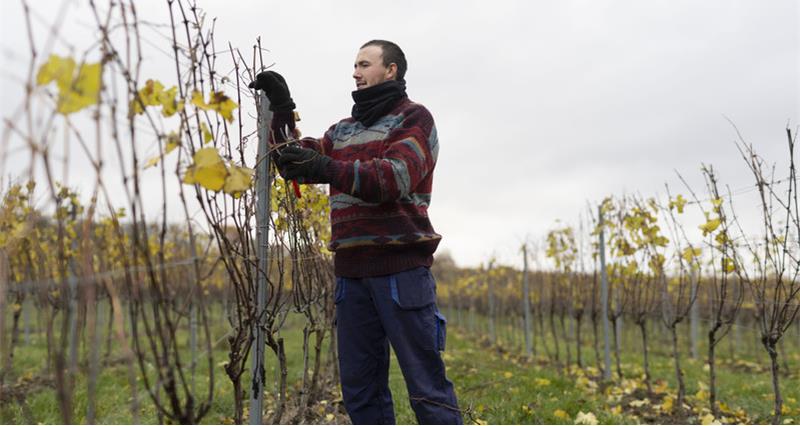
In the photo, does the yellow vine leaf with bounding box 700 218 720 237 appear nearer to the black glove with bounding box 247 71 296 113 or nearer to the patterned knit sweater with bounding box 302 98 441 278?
the patterned knit sweater with bounding box 302 98 441 278

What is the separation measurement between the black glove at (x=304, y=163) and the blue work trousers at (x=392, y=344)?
44cm

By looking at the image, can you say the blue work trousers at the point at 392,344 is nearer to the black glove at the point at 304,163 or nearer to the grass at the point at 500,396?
the grass at the point at 500,396

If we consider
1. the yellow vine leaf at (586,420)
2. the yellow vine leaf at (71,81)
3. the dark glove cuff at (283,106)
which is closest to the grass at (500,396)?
the yellow vine leaf at (586,420)

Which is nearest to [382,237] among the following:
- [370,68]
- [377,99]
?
[377,99]

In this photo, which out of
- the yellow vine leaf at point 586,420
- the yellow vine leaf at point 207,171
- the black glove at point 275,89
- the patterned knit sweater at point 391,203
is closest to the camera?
the yellow vine leaf at point 207,171

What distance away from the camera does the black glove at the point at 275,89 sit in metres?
2.06

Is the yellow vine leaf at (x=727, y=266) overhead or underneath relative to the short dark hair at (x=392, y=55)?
underneath

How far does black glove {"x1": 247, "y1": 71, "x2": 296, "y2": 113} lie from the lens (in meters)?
2.06

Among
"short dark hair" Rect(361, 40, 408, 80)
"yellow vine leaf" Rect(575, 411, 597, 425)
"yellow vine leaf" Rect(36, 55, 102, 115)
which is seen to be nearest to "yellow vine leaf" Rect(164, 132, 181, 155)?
"yellow vine leaf" Rect(36, 55, 102, 115)

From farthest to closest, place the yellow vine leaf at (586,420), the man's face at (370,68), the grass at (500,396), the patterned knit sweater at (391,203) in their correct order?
the grass at (500,396) → the yellow vine leaf at (586,420) → the man's face at (370,68) → the patterned knit sweater at (391,203)

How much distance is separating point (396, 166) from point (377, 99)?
363mm

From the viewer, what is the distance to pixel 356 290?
7.00 ft

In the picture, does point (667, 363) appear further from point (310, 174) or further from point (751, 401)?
point (310, 174)

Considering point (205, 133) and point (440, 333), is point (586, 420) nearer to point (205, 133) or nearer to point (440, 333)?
point (440, 333)
